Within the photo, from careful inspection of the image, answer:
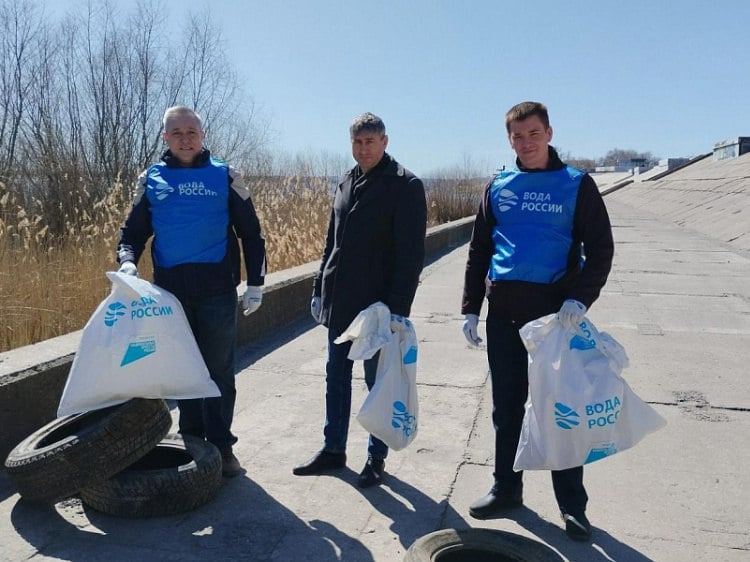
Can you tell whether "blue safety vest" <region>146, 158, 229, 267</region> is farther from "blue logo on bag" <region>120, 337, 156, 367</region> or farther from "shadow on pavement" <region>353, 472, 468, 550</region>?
"shadow on pavement" <region>353, 472, 468, 550</region>

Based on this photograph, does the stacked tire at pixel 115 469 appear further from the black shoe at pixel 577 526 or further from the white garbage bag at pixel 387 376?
the black shoe at pixel 577 526

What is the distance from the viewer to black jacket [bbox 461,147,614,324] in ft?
10.0

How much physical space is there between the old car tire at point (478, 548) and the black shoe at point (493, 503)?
1.29ft

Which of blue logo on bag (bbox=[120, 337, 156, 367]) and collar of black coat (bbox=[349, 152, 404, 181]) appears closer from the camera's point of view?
blue logo on bag (bbox=[120, 337, 156, 367])

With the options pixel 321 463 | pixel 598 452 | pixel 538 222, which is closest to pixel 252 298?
pixel 321 463

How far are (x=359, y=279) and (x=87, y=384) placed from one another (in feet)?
4.57

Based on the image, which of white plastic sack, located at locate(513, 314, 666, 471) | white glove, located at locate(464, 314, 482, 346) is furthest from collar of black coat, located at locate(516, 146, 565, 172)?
white glove, located at locate(464, 314, 482, 346)

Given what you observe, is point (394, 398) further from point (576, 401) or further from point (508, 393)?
point (576, 401)

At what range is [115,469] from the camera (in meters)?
3.14

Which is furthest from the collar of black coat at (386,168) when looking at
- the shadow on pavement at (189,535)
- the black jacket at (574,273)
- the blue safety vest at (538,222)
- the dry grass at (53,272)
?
the dry grass at (53,272)

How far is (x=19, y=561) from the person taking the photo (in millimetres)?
2848

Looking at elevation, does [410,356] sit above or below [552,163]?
below

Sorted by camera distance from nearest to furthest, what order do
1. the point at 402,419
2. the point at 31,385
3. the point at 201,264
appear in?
the point at 402,419 < the point at 201,264 < the point at 31,385

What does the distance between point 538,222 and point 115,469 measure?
219 centimetres
